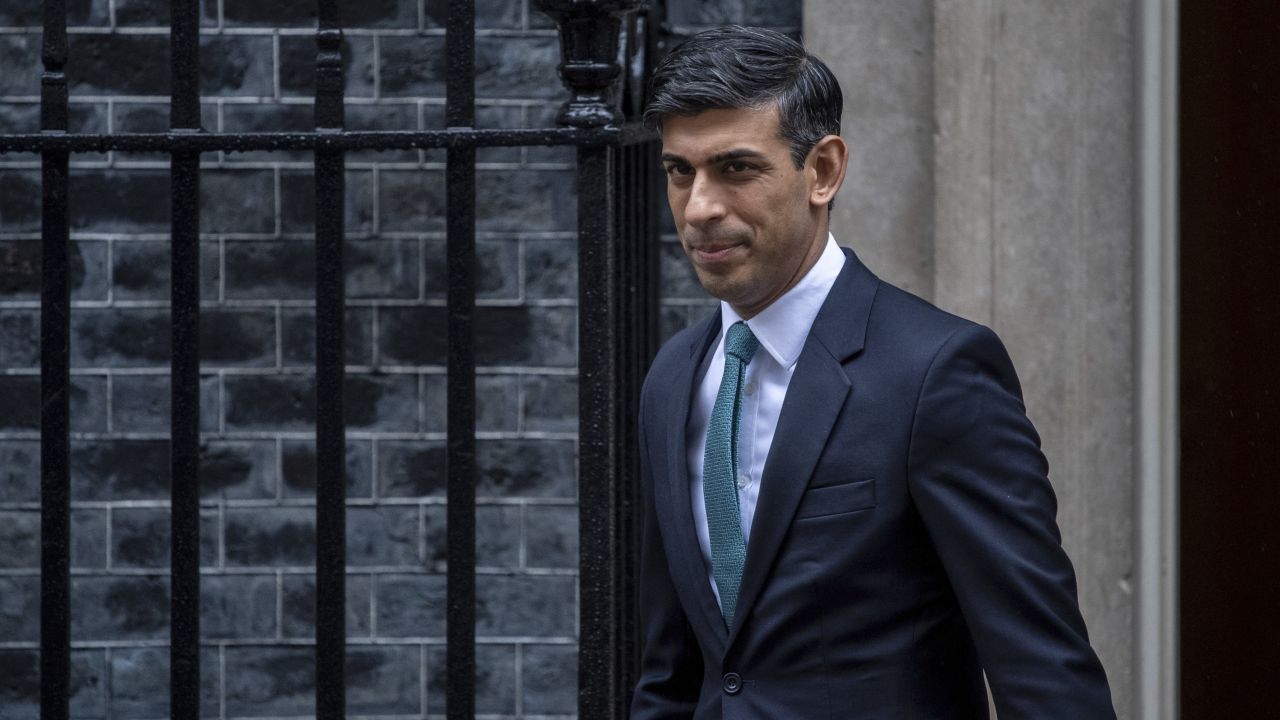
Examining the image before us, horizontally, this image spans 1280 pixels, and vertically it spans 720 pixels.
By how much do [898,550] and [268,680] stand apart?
8.95ft

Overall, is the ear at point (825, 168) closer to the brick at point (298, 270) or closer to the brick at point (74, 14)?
the brick at point (298, 270)

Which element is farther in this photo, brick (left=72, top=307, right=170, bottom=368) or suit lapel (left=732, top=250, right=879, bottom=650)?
brick (left=72, top=307, right=170, bottom=368)

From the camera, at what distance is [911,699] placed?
1.93 m

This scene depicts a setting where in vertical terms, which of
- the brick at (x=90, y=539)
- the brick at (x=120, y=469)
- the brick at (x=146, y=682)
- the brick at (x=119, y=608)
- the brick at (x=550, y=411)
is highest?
the brick at (x=550, y=411)

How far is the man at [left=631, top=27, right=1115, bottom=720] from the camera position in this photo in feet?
6.09

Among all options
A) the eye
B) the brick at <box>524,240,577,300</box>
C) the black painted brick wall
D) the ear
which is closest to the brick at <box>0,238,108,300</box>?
the black painted brick wall

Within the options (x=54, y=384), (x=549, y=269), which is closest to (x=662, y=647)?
(x=54, y=384)

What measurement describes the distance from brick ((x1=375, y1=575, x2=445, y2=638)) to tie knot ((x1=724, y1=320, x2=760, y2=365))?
7.56 ft

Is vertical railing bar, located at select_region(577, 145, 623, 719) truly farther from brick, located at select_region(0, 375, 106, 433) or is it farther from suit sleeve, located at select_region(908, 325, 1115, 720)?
brick, located at select_region(0, 375, 106, 433)

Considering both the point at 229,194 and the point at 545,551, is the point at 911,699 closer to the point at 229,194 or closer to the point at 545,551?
the point at 545,551

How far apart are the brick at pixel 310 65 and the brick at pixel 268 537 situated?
44.3 inches

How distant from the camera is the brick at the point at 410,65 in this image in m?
4.21

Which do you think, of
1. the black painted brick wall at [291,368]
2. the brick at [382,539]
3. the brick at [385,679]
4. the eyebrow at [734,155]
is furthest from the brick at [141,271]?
the eyebrow at [734,155]

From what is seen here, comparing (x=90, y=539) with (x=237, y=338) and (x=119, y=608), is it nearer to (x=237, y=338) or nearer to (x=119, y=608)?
(x=119, y=608)
